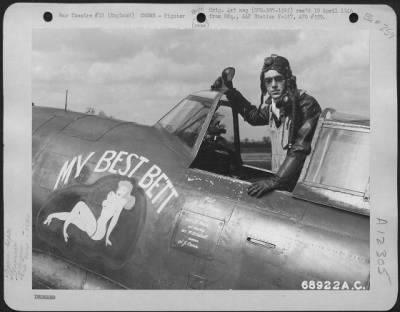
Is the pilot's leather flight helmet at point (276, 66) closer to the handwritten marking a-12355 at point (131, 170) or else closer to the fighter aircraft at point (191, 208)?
the fighter aircraft at point (191, 208)

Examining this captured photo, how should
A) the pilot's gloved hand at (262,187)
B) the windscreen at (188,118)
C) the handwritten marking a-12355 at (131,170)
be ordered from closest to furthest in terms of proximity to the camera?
the pilot's gloved hand at (262,187)
the handwritten marking a-12355 at (131,170)
the windscreen at (188,118)

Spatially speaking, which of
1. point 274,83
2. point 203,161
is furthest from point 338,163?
point 203,161

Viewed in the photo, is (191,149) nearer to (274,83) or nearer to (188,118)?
(188,118)

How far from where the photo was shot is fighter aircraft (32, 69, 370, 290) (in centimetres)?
248

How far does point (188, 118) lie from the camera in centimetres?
294

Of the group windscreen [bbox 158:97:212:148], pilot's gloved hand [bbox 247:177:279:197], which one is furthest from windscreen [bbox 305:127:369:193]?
windscreen [bbox 158:97:212:148]

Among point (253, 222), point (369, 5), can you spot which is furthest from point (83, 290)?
point (369, 5)

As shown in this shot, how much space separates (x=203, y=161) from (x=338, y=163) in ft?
2.85

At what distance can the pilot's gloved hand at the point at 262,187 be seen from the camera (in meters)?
2.59

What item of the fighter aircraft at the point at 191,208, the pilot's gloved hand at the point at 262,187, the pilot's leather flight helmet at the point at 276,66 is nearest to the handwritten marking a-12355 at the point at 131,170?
the fighter aircraft at the point at 191,208

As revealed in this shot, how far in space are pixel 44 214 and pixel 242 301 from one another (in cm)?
141

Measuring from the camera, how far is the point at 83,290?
112 inches

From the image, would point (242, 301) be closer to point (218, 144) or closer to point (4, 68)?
point (218, 144)

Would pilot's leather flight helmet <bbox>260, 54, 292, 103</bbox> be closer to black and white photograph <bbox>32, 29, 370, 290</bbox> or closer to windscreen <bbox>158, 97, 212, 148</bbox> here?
black and white photograph <bbox>32, 29, 370, 290</bbox>
